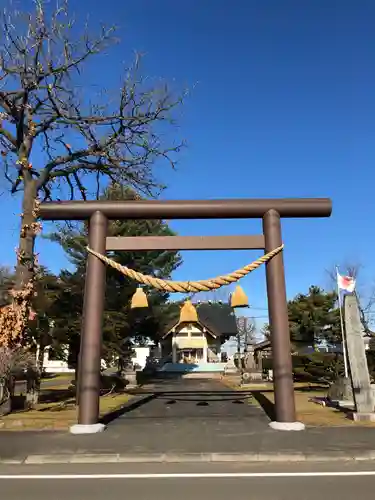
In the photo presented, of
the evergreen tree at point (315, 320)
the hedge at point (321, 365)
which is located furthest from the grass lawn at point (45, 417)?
the evergreen tree at point (315, 320)

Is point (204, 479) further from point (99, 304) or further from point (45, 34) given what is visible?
point (45, 34)

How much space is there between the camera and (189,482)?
218 inches

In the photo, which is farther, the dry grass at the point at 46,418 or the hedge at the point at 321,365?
the hedge at the point at 321,365

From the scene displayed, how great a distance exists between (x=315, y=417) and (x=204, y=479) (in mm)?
6365

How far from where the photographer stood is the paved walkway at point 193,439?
7.05 metres

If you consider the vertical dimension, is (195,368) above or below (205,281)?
below

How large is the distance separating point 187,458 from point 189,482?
1242 mm

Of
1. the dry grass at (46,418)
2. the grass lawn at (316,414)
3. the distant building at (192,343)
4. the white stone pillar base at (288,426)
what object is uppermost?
the distant building at (192,343)

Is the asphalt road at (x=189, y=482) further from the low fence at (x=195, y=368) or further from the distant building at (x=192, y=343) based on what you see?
the distant building at (x=192, y=343)

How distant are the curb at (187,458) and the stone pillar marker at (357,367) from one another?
3.98 metres

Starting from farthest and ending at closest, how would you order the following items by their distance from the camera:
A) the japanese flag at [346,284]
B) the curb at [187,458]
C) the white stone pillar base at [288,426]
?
the japanese flag at [346,284] → the white stone pillar base at [288,426] → the curb at [187,458]

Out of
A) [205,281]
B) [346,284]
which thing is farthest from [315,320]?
[205,281]

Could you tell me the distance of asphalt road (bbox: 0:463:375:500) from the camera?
5012 millimetres

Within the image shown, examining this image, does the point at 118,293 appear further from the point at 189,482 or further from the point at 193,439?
the point at 189,482
